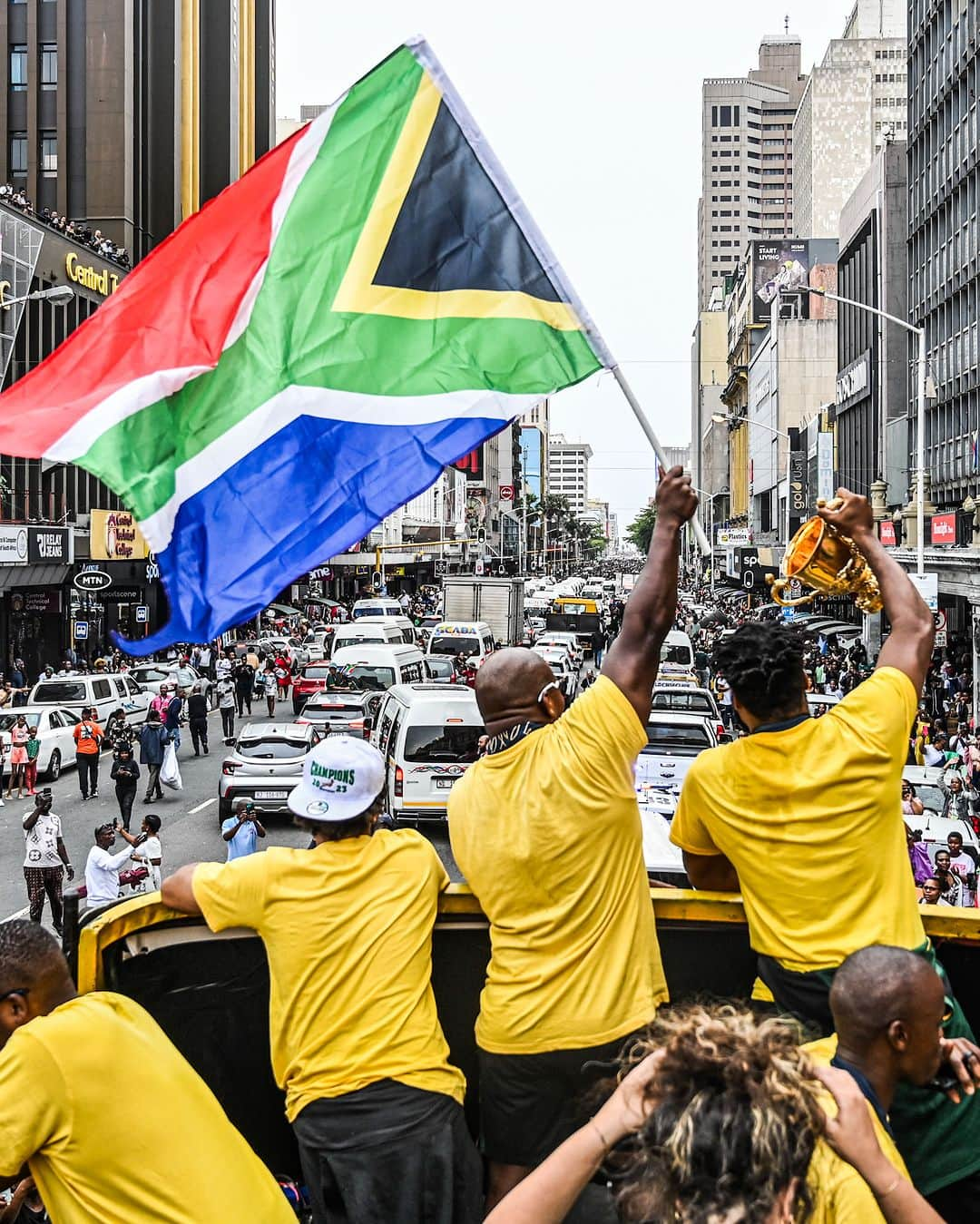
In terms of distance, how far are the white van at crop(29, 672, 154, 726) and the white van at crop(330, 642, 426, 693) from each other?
4.37m

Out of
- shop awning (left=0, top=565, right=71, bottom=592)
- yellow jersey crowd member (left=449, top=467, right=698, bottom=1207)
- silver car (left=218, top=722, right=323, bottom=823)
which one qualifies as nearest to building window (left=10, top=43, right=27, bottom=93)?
shop awning (left=0, top=565, right=71, bottom=592)

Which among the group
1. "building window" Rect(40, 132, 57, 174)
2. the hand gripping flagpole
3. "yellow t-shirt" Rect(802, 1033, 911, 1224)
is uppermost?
"building window" Rect(40, 132, 57, 174)

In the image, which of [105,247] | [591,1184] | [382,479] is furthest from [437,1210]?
[105,247]

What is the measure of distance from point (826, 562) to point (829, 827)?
1119 mm

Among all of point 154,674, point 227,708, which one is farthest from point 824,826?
point 154,674

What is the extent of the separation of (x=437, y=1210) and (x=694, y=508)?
1996mm

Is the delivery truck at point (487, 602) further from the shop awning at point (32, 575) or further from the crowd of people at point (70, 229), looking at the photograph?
the crowd of people at point (70, 229)

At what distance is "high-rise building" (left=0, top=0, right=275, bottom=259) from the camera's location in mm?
53000

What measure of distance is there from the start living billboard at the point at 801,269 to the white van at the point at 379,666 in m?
74.9

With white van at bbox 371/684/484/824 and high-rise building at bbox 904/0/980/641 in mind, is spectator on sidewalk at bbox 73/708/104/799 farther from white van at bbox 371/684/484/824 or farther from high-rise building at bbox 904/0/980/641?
high-rise building at bbox 904/0/980/641

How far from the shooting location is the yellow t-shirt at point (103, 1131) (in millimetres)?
2752

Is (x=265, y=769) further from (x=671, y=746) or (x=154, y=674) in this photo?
(x=154, y=674)

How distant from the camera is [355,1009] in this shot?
11.5ft

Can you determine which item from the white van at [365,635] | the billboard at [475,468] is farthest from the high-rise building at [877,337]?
the billboard at [475,468]
